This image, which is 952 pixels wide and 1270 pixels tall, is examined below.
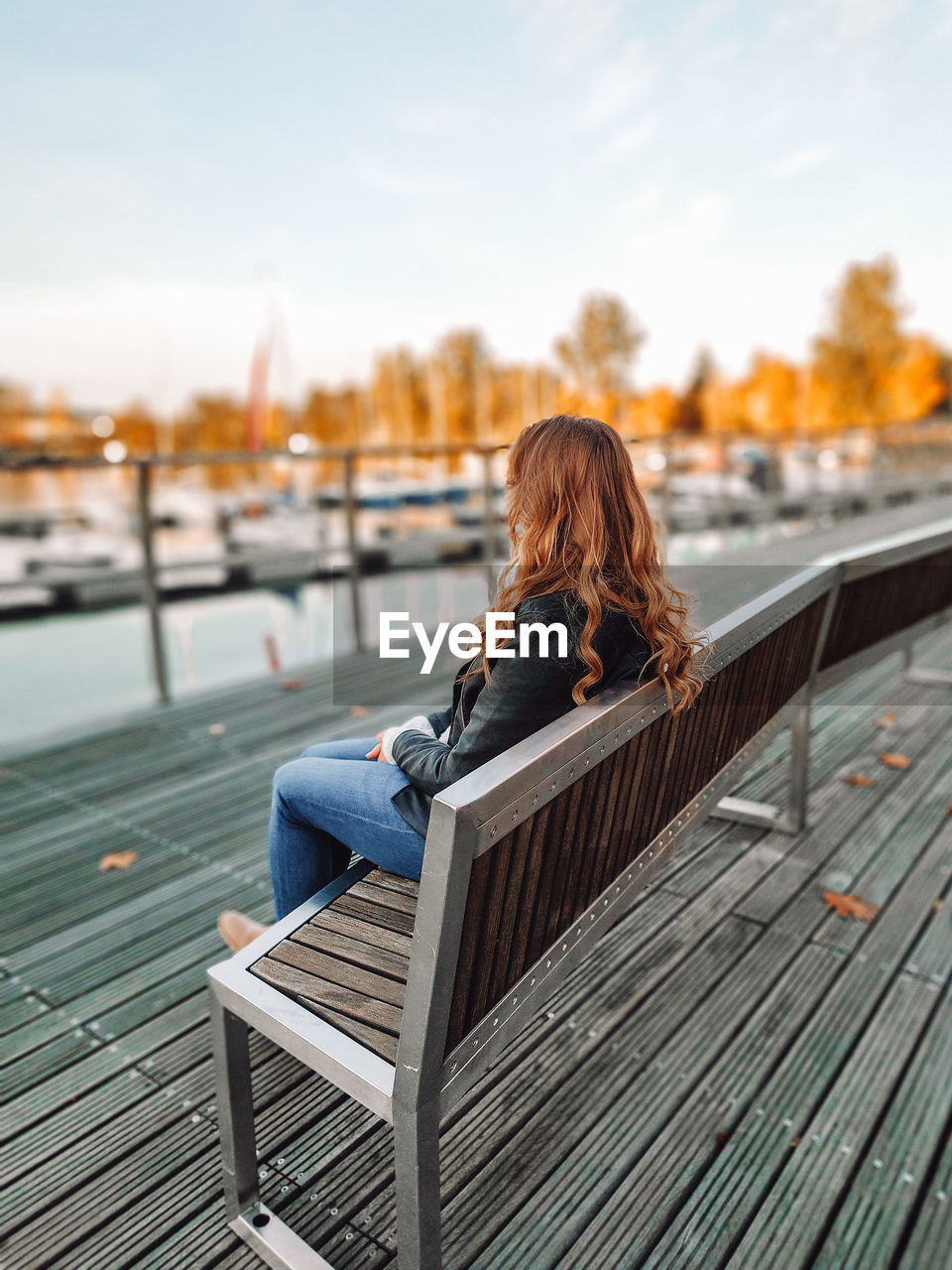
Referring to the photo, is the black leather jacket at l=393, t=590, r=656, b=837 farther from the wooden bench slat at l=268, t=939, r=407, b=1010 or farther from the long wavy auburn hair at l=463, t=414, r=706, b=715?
the wooden bench slat at l=268, t=939, r=407, b=1010

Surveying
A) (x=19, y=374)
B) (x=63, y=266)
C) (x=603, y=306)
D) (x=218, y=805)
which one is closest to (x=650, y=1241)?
(x=218, y=805)

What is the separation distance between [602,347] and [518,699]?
45.9 metres

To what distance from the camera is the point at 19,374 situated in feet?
200

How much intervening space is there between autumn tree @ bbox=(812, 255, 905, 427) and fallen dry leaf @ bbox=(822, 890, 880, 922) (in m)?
31.6

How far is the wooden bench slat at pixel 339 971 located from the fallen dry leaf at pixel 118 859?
1.70 meters

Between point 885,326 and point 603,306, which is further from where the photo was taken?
point 603,306

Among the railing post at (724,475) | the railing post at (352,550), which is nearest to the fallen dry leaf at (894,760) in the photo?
the railing post at (352,550)

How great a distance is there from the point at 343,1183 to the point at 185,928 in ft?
3.81

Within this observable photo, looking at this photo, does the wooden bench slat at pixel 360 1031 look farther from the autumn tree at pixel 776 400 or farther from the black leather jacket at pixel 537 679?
the autumn tree at pixel 776 400

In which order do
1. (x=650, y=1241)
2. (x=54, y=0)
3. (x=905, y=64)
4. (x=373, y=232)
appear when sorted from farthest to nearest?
(x=373, y=232) → (x=54, y=0) → (x=905, y=64) → (x=650, y=1241)

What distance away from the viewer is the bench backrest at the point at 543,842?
1215 millimetres

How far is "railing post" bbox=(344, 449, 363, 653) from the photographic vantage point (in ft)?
19.7

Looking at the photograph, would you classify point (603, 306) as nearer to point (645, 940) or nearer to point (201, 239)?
point (201, 239)

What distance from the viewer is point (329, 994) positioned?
1579 mm
